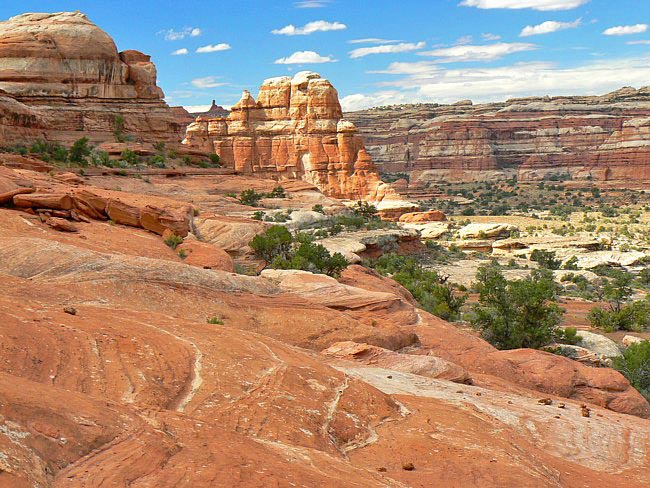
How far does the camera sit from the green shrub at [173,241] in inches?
800

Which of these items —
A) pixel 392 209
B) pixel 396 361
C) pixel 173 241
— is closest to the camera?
pixel 396 361

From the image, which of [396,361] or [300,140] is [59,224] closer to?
[396,361]

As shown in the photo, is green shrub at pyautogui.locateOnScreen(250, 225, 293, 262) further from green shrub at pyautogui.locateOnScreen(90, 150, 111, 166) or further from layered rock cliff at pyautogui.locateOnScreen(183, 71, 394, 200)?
layered rock cliff at pyautogui.locateOnScreen(183, 71, 394, 200)

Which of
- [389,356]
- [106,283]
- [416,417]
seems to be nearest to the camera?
[416,417]

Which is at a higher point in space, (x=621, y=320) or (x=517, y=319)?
(x=517, y=319)

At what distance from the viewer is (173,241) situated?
67.1ft

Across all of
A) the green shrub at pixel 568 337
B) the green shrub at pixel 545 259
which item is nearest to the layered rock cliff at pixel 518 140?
the green shrub at pixel 545 259

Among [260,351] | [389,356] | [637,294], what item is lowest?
[637,294]

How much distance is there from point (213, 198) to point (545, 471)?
30.3 meters

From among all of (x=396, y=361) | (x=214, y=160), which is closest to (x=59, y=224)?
(x=396, y=361)

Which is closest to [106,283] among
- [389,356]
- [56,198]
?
[389,356]

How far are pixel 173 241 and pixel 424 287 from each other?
11.7 metres

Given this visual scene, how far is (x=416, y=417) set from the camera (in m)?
8.78

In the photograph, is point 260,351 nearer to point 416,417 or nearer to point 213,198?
point 416,417
